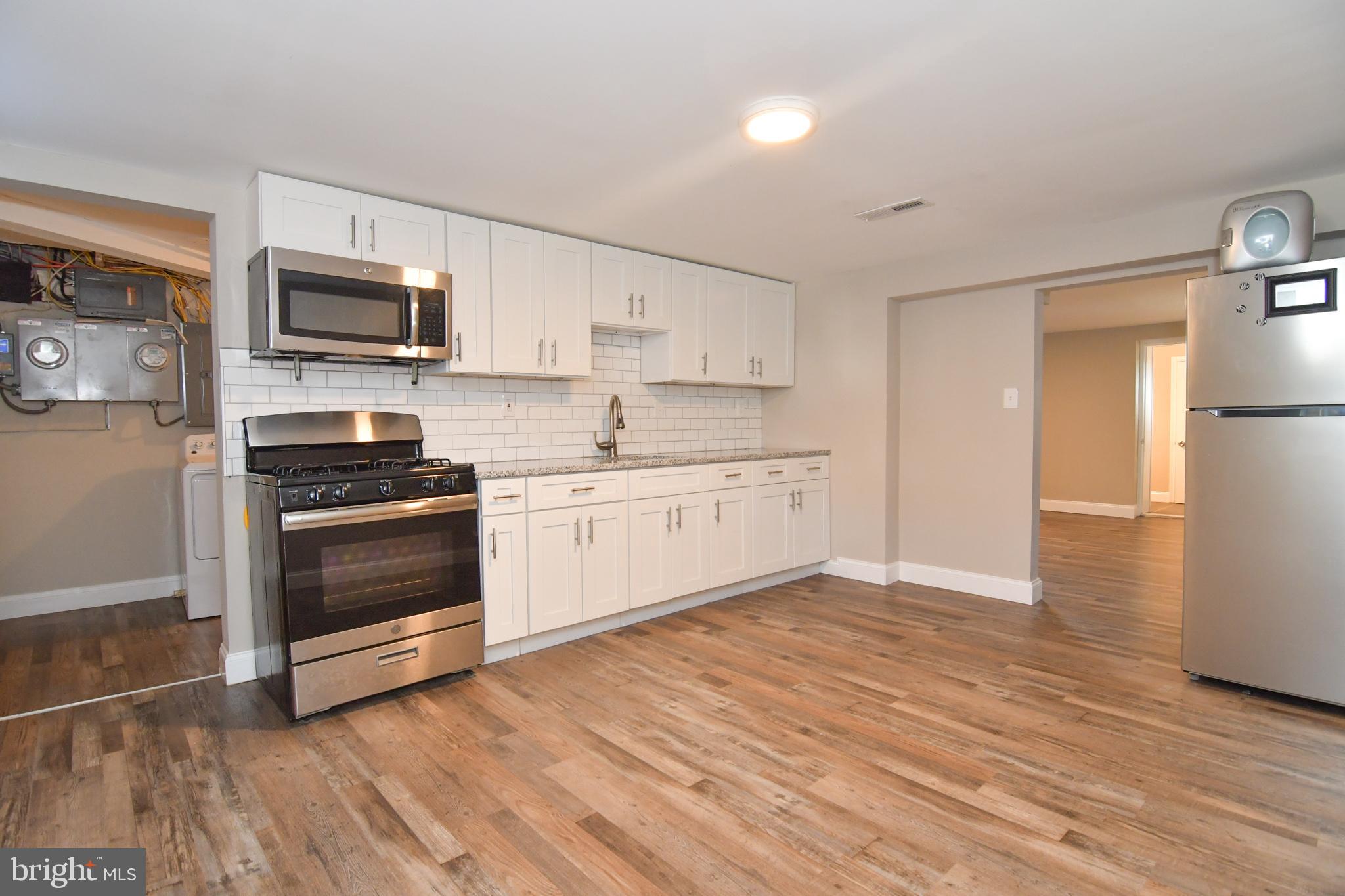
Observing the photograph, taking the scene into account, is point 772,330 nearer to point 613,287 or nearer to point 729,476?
point 729,476

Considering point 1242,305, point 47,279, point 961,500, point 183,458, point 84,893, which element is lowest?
point 84,893

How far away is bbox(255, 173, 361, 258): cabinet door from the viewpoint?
2.76 metres

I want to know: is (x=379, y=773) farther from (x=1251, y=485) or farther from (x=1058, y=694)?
(x=1251, y=485)

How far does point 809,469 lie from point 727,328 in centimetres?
112

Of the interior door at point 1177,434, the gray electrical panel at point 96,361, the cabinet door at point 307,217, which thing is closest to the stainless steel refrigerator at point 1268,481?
the cabinet door at point 307,217

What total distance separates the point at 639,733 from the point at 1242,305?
9.56ft

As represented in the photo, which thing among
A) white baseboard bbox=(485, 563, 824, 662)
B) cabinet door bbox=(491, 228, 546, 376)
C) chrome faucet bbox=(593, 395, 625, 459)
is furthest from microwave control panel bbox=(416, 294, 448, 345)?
white baseboard bbox=(485, 563, 824, 662)

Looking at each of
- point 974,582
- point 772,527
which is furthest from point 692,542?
point 974,582

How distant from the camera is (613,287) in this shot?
3912 mm

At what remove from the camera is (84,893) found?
1.69m

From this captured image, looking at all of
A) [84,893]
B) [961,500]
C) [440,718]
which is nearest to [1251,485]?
[961,500]

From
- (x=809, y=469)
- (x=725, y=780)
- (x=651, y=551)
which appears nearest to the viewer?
(x=725, y=780)

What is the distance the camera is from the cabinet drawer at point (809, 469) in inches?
180

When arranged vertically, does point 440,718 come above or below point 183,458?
below
